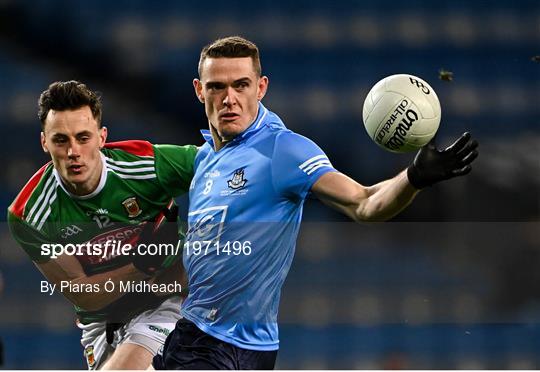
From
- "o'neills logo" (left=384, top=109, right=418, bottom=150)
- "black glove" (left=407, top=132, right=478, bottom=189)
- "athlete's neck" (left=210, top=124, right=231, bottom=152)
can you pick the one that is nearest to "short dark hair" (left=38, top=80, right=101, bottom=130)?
"athlete's neck" (left=210, top=124, right=231, bottom=152)

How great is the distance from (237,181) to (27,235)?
45.5 inches

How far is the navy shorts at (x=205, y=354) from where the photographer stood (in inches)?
131

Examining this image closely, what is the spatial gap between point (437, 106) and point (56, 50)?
4522 mm

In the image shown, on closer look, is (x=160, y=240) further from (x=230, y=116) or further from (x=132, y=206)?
(x=230, y=116)

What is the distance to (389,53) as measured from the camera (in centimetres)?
735

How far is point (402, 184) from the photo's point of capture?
2768mm

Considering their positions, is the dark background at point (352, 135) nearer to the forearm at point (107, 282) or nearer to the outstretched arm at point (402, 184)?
the forearm at point (107, 282)

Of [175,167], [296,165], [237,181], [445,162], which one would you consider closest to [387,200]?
[445,162]

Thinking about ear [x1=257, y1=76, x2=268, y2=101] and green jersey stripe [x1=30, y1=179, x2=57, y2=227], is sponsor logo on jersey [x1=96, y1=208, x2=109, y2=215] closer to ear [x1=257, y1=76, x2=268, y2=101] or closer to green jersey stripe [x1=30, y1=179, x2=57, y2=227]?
green jersey stripe [x1=30, y1=179, x2=57, y2=227]

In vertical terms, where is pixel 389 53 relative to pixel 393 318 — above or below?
above

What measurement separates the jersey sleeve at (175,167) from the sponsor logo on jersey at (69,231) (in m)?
0.42

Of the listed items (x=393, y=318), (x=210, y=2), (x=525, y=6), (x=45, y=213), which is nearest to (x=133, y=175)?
(x=45, y=213)

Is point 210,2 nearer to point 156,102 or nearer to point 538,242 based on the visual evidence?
point 156,102

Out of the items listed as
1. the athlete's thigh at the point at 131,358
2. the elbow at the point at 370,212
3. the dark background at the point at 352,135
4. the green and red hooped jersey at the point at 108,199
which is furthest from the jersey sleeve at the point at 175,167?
the dark background at the point at 352,135
